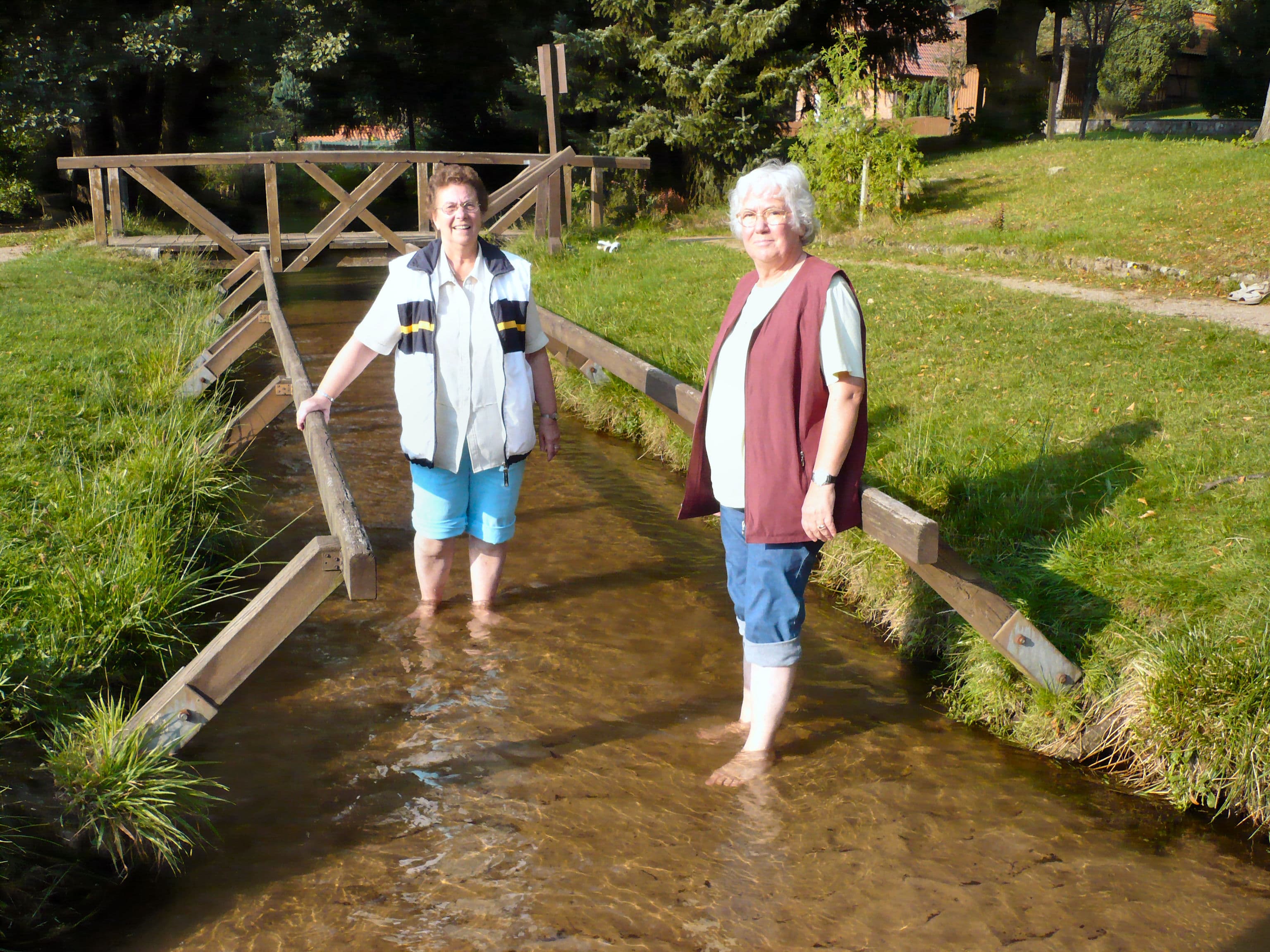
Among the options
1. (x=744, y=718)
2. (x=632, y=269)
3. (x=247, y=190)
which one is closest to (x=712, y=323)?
(x=632, y=269)

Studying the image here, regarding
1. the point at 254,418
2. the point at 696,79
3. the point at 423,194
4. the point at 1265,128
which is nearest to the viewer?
the point at 254,418

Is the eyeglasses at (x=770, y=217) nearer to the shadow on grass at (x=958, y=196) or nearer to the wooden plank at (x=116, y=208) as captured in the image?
the wooden plank at (x=116, y=208)

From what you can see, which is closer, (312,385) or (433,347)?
(433,347)

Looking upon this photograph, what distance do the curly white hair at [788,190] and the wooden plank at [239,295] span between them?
24.5 feet

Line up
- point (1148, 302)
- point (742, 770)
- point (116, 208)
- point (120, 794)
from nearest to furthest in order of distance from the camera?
point (120, 794)
point (742, 770)
point (1148, 302)
point (116, 208)

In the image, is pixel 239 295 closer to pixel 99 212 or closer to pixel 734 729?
pixel 99 212

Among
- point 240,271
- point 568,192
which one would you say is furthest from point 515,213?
point 240,271

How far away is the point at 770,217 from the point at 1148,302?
280 inches

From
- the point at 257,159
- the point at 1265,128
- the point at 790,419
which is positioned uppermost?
the point at 1265,128

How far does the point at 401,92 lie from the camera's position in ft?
80.9

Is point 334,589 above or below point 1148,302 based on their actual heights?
below

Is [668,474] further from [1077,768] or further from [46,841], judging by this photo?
[46,841]

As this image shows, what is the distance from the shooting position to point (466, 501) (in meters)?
4.36

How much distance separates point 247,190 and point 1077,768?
910 inches
